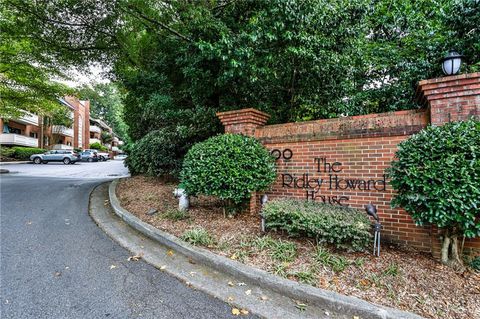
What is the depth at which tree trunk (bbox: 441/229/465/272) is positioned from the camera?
300 centimetres

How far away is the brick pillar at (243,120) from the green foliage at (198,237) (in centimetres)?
216

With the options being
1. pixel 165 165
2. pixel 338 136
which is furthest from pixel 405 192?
pixel 165 165

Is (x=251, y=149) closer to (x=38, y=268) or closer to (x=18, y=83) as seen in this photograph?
(x=38, y=268)

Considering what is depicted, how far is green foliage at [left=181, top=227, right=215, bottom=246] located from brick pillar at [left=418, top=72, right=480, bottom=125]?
11.3ft

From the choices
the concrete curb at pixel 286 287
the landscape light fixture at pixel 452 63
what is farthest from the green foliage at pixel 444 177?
the concrete curb at pixel 286 287

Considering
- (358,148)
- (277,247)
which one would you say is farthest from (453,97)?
(277,247)

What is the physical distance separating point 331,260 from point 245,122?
2.96 m

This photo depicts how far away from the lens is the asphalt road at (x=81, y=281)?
2412mm

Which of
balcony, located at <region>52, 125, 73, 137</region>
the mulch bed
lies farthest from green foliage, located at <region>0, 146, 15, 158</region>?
the mulch bed

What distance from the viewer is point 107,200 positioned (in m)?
6.80

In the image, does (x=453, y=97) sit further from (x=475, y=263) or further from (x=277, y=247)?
(x=277, y=247)

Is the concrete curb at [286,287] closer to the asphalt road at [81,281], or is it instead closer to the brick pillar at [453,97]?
the asphalt road at [81,281]

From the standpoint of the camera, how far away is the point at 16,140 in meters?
26.4

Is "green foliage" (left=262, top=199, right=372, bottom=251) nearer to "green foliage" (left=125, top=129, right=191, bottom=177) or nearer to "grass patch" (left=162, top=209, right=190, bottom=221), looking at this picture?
"grass patch" (left=162, top=209, right=190, bottom=221)
